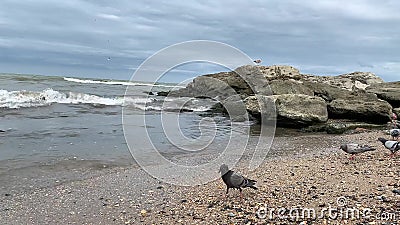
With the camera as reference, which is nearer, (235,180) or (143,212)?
(143,212)

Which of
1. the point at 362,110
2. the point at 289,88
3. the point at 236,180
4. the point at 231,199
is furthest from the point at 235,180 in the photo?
the point at 289,88

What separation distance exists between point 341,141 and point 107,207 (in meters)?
8.71

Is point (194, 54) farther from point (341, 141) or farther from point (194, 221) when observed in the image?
point (341, 141)

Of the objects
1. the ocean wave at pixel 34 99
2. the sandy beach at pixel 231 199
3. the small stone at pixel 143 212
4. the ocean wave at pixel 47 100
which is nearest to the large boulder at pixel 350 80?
the ocean wave at pixel 47 100

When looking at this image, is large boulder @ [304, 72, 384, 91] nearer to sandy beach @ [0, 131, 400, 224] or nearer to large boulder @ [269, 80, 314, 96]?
large boulder @ [269, 80, 314, 96]

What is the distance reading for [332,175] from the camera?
699cm

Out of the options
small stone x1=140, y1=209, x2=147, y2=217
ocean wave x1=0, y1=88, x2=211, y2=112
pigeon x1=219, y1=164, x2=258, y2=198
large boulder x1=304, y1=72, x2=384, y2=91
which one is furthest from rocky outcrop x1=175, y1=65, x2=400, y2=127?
small stone x1=140, y1=209, x2=147, y2=217

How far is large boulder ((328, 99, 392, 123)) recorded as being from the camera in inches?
591

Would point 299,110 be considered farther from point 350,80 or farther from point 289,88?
point 350,80

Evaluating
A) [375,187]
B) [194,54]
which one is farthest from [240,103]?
[375,187]

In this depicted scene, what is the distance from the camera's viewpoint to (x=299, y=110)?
48.4ft

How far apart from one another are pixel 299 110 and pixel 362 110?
2772 mm

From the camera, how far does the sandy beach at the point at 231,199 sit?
4965 mm

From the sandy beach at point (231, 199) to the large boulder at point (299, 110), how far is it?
6.45 m
